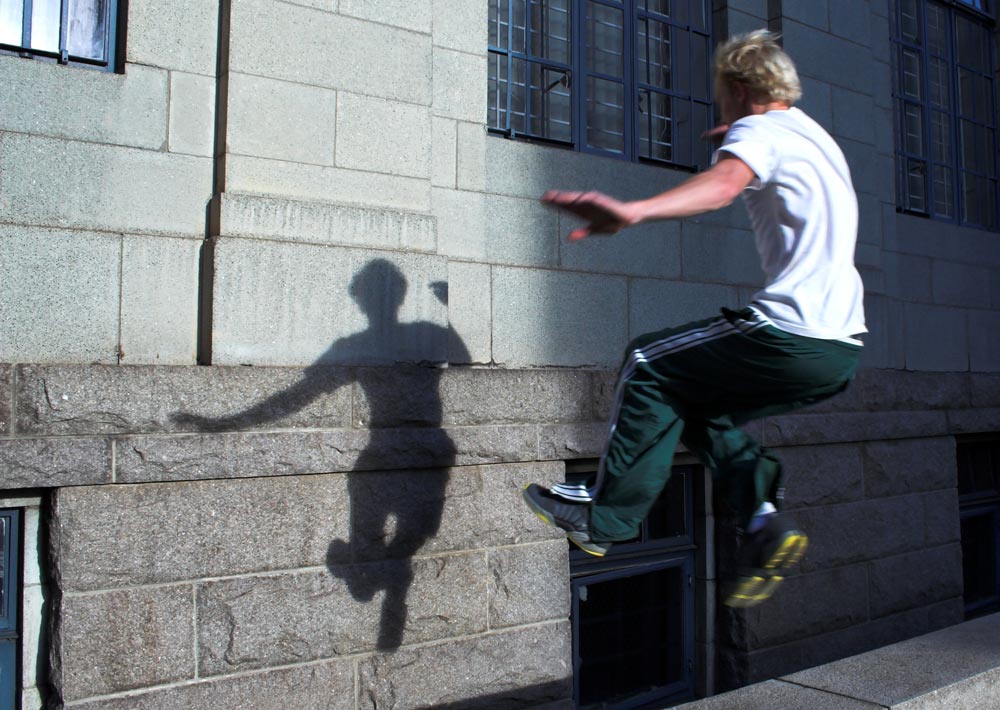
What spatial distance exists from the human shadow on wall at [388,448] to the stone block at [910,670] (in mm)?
1832

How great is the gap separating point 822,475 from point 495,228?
290 centimetres

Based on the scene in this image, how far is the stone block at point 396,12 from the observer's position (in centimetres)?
496

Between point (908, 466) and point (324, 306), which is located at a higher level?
point (324, 306)

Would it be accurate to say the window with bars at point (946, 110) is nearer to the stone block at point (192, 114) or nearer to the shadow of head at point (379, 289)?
the shadow of head at point (379, 289)

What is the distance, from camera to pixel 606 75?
255 inches

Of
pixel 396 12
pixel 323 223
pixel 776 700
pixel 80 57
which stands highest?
pixel 396 12

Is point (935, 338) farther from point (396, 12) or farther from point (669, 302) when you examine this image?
point (396, 12)

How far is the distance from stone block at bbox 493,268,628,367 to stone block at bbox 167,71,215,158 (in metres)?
1.71

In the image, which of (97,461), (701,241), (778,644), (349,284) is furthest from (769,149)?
(778,644)

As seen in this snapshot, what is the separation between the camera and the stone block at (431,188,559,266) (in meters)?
5.38

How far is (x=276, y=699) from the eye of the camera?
4.36 metres

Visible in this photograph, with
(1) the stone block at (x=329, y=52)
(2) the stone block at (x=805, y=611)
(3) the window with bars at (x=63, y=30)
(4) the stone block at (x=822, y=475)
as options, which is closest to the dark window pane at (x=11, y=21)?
(3) the window with bars at (x=63, y=30)

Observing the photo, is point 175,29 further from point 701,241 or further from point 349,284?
point 701,241

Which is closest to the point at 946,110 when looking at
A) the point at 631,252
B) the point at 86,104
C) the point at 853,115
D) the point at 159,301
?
the point at 853,115
